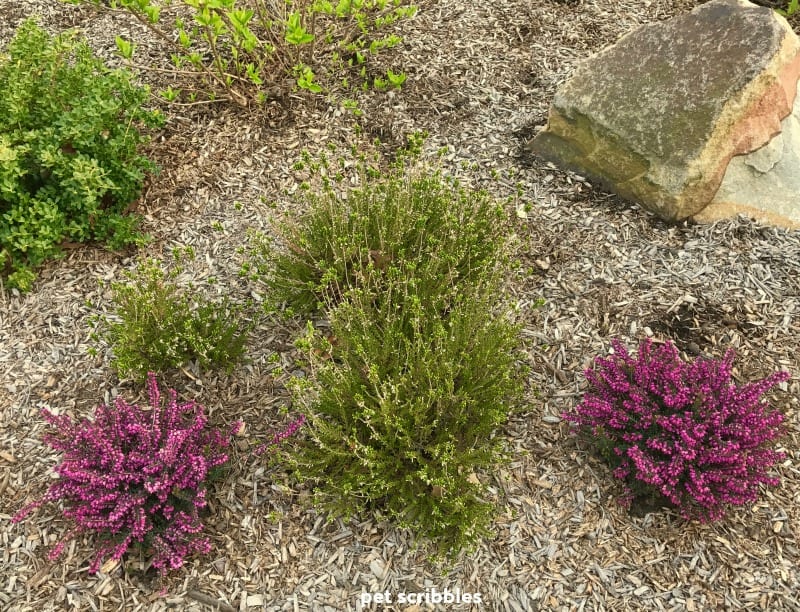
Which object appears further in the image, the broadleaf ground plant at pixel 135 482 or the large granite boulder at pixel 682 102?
the large granite boulder at pixel 682 102

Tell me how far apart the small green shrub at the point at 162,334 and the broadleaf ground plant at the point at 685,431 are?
185cm

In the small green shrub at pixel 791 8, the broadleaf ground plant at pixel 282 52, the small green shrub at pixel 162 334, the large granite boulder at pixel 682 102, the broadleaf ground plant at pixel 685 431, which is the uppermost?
the small green shrub at pixel 791 8

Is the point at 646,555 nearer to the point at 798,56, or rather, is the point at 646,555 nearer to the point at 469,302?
the point at 469,302

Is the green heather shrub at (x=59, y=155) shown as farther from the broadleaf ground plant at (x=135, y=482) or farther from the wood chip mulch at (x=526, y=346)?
the broadleaf ground plant at (x=135, y=482)

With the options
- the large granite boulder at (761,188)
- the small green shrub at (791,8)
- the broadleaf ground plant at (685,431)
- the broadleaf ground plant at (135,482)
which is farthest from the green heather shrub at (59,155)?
the small green shrub at (791,8)

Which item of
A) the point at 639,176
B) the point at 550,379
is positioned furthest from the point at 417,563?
the point at 639,176

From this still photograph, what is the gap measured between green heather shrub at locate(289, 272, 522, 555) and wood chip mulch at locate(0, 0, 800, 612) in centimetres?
16

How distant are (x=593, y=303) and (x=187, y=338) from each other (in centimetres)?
233

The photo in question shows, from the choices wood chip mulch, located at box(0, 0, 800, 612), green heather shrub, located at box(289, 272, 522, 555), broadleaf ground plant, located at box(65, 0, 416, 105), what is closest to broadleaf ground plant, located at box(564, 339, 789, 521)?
wood chip mulch, located at box(0, 0, 800, 612)

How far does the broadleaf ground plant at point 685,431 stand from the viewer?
2.68 metres

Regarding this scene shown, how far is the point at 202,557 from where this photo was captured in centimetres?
279

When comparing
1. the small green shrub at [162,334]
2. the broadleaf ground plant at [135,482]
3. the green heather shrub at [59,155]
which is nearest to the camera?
the broadleaf ground plant at [135,482]

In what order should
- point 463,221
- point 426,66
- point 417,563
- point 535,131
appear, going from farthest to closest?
1. point 426,66
2. point 535,131
3. point 463,221
4. point 417,563

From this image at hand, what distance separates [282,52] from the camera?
16.3 feet
